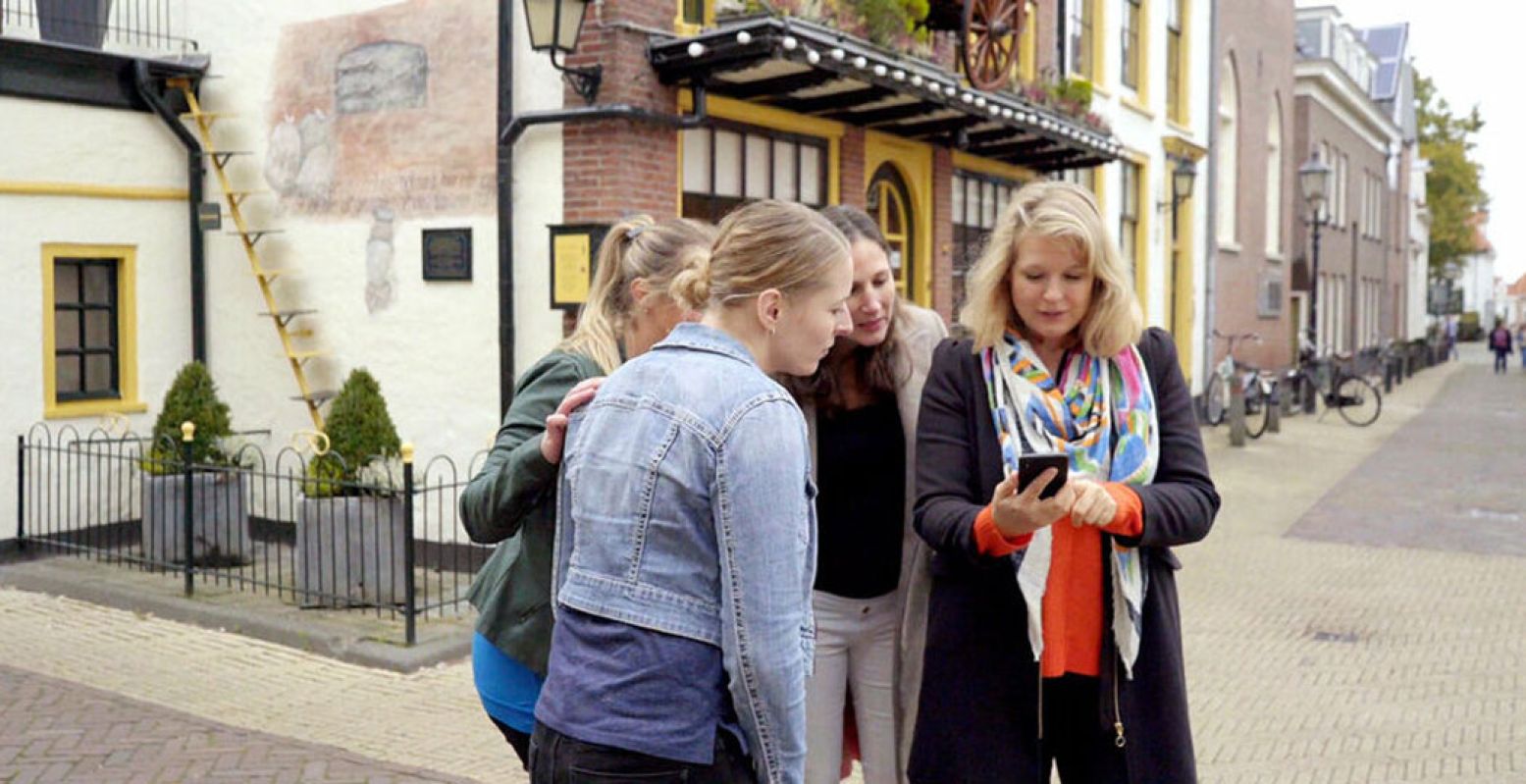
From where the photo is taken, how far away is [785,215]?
218 centimetres

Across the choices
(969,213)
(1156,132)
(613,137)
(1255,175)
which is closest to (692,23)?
(613,137)

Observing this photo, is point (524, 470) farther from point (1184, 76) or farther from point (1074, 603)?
point (1184, 76)

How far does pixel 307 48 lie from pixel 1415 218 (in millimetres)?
50720

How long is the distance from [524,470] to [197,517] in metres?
6.56

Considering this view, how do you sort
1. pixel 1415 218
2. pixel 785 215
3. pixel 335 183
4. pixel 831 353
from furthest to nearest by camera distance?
pixel 1415 218, pixel 335 183, pixel 831 353, pixel 785 215

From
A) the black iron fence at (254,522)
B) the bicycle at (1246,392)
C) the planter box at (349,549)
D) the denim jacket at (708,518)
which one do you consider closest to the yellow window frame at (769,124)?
the black iron fence at (254,522)

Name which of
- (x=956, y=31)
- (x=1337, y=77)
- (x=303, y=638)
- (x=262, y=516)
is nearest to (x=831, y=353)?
(x=303, y=638)

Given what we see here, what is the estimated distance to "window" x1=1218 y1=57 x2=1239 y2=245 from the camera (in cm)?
2227

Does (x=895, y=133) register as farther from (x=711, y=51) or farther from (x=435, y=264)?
(x=435, y=264)

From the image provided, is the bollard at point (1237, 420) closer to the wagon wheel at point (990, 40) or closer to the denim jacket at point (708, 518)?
the wagon wheel at point (990, 40)

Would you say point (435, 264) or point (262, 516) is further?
point (262, 516)

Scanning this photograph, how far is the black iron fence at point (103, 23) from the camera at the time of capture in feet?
30.2

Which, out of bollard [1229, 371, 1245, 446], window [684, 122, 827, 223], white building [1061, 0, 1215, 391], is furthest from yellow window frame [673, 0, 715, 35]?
bollard [1229, 371, 1245, 446]

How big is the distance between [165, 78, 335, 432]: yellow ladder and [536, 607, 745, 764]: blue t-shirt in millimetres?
7649
